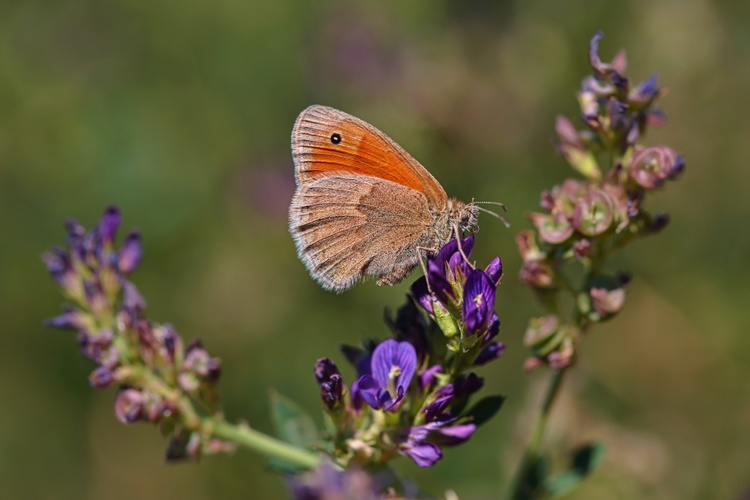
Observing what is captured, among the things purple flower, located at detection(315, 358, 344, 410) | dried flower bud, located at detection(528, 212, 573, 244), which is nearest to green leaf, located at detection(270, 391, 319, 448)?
purple flower, located at detection(315, 358, 344, 410)

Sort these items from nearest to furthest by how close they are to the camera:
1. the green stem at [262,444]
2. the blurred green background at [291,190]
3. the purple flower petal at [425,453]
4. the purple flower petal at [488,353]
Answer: the purple flower petal at [425,453] < the purple flower petal at [488,353] < the green stem at [262,444] < the blurred green background at [291,190]

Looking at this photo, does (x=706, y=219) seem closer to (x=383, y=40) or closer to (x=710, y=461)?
(x=710, y=461)

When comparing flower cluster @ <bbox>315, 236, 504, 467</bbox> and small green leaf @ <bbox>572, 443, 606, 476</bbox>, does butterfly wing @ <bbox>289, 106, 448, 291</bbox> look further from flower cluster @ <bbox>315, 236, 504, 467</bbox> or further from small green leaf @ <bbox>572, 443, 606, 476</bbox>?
small green leaf @ <bbox>572, 443, 606, 476</bbox>

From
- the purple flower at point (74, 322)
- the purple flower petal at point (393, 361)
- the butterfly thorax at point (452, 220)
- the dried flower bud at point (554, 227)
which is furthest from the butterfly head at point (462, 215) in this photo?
the purple flower at point (74, 322)

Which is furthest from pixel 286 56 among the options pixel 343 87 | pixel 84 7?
pixel 84 7

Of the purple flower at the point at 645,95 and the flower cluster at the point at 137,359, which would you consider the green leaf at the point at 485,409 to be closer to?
the flower cluster at the point at 137,359

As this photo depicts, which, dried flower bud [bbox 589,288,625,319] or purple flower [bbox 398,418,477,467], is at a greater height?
dried flower bud [bbox 589,288,625,319]
